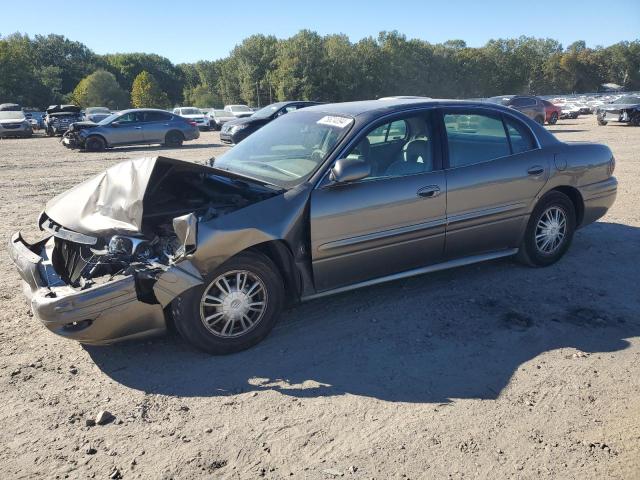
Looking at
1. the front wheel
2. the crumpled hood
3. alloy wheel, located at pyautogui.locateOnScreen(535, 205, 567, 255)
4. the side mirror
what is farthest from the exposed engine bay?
alloy wheel, located at pyautogui.locateOnScreen(535, 205, 567, 255)

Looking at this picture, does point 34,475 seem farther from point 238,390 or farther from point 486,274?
point 486,274

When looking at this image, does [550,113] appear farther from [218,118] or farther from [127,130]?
[127,130]

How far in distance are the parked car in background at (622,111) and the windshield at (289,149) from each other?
82.2 ft

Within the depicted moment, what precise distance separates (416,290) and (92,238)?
108 inches

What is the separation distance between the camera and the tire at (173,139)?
20719mm

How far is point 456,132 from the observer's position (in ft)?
16.0

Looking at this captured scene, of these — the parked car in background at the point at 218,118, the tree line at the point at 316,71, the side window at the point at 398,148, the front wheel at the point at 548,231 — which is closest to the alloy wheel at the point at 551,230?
the front wheel at the point at 548,231

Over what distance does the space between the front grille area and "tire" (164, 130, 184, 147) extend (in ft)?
56.8

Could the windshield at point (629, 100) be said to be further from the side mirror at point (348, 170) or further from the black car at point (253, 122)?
the side mirror at point (348, 170)

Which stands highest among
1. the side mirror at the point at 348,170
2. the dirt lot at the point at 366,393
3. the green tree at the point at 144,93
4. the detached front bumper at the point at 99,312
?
the green tree at the point at 144,93

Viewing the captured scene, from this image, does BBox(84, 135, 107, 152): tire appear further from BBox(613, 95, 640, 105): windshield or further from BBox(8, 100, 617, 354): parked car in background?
BBox(613, 95, 640, 105): windshield

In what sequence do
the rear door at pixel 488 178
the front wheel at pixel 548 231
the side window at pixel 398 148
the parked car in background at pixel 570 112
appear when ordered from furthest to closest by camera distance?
1. the parked car in background at pixel 570 112
2. the front wheel at pixel 548 231
3. the rear door at pixel 488 178
4. the side window at pixel 398 148

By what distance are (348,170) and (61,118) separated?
28.7 meters

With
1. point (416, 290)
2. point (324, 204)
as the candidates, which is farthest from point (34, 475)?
point (416, 290)
